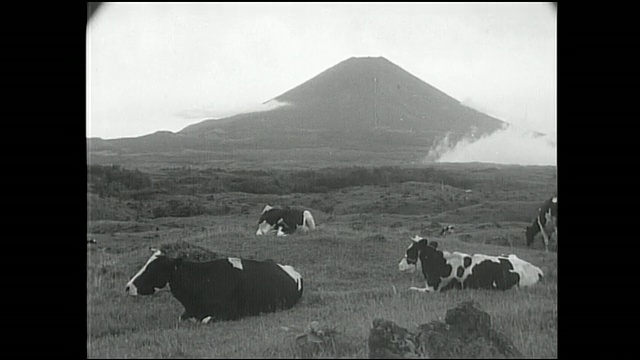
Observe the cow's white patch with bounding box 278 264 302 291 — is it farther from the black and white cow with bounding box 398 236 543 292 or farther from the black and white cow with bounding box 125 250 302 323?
the black and white cow with bounding box 398 236 543 292

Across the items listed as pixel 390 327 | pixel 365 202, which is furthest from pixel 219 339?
pixel 365 202

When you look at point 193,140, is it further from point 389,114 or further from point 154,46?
point 389,114

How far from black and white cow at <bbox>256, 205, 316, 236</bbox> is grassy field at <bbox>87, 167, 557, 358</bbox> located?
0.06m

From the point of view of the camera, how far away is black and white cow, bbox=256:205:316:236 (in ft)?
20.8

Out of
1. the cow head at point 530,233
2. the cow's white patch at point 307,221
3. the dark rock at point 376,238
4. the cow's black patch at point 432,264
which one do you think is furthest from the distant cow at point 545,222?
the cow's white patch at point 307,221

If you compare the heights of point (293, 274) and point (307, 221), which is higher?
point (307, 221)

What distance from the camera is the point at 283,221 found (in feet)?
20.8

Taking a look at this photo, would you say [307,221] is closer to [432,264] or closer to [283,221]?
[283,221]

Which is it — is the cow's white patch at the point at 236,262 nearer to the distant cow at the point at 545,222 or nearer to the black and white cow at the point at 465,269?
the black and white cow at the point at 465,269

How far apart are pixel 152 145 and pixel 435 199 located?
250 centimetres

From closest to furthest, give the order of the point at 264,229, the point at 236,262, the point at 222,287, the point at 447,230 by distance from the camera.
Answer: the point at 222,287 → the point at 236,262 → the point at 264,229 → the point at 447,230

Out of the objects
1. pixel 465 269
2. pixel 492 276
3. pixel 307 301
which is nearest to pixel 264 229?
pixel 307 301

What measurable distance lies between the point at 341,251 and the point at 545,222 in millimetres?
1750

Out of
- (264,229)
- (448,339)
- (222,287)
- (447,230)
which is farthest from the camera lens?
(447,230)
